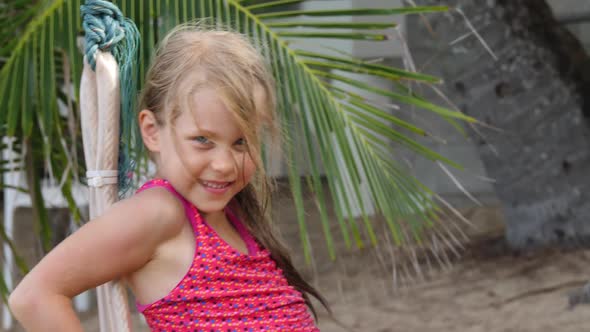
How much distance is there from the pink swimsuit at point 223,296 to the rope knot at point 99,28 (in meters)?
0.24

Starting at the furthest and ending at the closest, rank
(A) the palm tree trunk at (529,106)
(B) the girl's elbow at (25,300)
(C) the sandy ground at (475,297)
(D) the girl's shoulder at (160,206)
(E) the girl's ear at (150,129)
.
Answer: (A) the palm tree trunk at (529,106) < (C) the sandy ground at (475,297) < (E) the girl's ear at (150,129) < (D) the girl's shoulder at (160,206) < (B) the girl's elbow at (25,300)

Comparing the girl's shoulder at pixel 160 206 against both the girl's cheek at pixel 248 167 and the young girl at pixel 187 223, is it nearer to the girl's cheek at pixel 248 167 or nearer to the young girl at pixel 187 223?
the young girl at pixel 187 223

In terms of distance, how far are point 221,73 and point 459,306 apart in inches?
109

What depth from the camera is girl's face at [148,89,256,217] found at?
141 cm

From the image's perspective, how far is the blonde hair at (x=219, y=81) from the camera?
142 cm

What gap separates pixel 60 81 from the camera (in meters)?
3.20

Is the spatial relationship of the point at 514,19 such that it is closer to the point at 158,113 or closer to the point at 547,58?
the point at 547,58

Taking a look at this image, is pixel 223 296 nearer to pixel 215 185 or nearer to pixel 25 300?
pixel 215 185

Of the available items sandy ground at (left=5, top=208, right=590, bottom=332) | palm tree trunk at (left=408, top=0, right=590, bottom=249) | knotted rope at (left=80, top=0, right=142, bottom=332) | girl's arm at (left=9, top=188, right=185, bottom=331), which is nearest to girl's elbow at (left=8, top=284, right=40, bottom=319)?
girl's arm at (left=9, top=188, right=185, bottom=331)

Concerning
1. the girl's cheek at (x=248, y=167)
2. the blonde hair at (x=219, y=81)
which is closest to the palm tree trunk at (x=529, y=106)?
the blonde hair at (x=219, y=81)

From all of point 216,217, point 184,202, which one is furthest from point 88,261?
point 216,217

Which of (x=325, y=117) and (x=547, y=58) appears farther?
(x=547, y=58)

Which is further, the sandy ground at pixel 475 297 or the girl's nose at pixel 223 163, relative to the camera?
the sandy ground at pixel 475 297

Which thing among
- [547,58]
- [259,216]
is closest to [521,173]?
[547,58]
